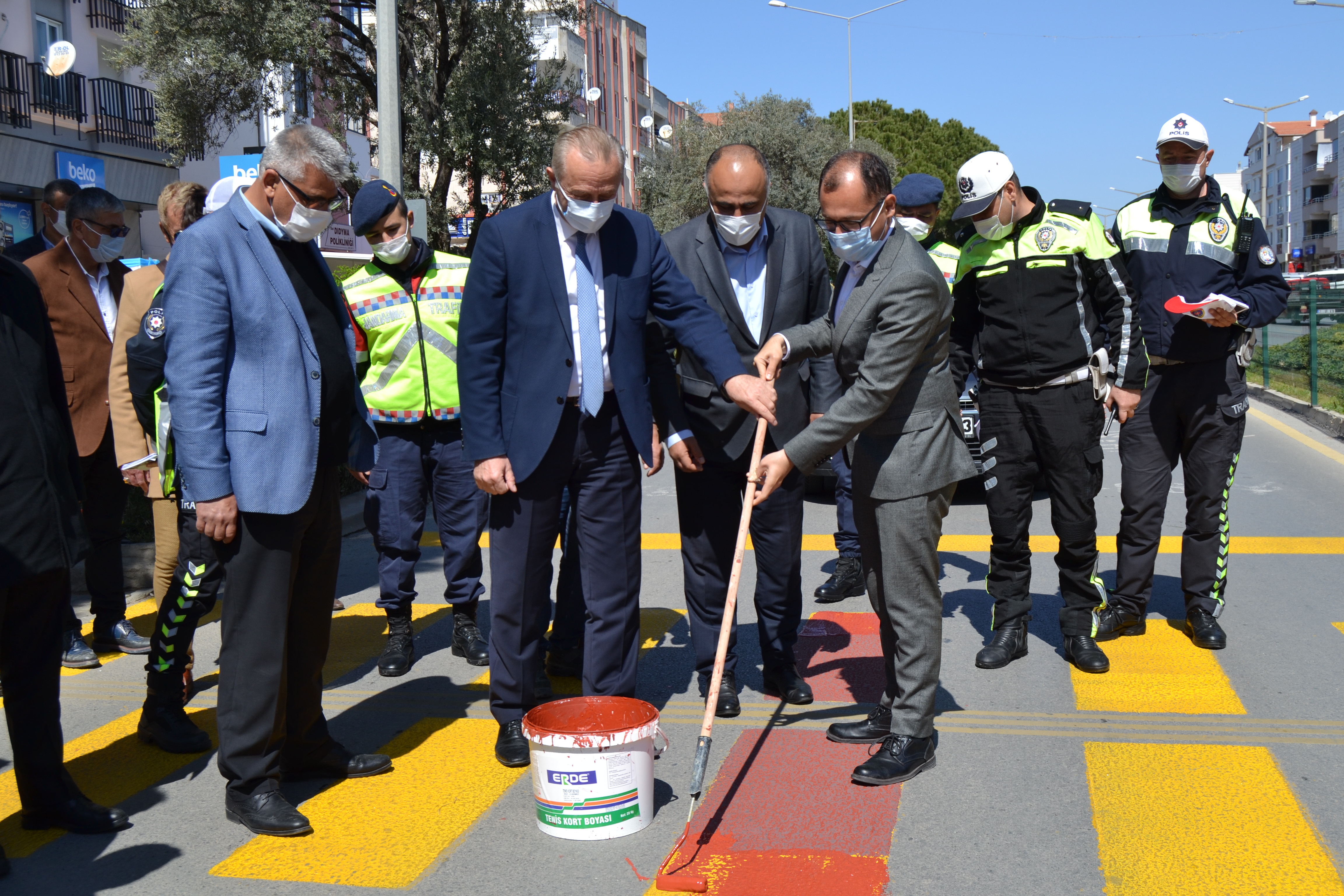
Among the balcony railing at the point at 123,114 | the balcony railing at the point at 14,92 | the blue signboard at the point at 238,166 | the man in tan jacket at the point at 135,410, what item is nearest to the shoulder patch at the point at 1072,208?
the man in tan jacket at the point at 135,410

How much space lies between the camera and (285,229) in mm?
3820

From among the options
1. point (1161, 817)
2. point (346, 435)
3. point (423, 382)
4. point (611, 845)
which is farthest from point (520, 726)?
point (1161, 817)

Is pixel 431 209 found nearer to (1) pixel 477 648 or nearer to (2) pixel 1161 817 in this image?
(1) pixel 477 648

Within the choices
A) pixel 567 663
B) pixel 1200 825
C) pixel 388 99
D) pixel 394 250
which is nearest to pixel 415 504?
pixel 567 663

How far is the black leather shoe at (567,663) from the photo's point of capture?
207 inches

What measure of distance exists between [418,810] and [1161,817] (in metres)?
2.31

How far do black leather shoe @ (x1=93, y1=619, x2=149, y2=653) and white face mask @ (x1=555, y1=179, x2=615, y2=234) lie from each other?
3253mm

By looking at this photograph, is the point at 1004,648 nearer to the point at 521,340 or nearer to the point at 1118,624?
the point at 1118,624

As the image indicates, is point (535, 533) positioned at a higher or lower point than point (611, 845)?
higher

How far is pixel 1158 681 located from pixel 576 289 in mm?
2925

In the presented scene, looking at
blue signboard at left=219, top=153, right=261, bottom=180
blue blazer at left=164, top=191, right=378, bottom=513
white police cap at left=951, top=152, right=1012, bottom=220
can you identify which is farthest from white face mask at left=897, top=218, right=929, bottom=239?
blue signboard at left=219, top=153, right=261, bottom=180

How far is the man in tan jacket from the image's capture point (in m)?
5.03

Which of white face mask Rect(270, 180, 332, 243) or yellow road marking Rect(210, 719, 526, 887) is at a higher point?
white face mask Rect(270, 180, 332, 243)

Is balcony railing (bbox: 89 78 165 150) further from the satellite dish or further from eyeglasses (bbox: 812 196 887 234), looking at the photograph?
eyeglasses (bbox: 812 196 887 234)
